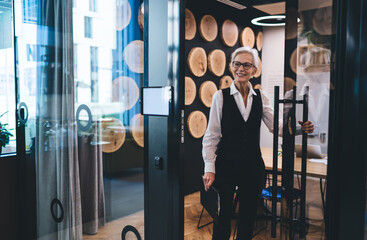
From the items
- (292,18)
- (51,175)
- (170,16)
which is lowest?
(51,175)

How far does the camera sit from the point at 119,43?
198 centimetres

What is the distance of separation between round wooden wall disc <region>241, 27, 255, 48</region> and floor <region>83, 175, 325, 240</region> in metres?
2.86

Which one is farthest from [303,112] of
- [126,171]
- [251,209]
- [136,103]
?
[251,209]

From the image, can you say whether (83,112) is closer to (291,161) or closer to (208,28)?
(291,161)

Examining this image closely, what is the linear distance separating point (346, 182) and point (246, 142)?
1286 mm

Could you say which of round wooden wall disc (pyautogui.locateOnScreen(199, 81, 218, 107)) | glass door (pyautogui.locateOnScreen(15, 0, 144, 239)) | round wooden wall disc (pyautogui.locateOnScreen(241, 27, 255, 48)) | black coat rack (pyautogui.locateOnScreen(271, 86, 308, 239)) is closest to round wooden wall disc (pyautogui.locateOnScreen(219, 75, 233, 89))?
round wooden wall disc (pyautogui.locateOnScreen(199, 81, 218, 107))

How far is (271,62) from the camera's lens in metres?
5.89

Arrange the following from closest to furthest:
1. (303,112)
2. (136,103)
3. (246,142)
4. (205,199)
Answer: (303,112) → (136,103) → (246,142) → (205,199)

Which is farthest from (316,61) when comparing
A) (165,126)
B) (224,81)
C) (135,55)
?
(224,81)

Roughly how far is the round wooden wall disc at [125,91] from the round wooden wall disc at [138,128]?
9cm

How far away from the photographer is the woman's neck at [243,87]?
2516 millimetres

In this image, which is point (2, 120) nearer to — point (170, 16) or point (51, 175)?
point (51, 175)

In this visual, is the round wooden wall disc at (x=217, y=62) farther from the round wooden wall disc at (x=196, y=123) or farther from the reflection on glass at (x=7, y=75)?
the reflection on glass at (x=7, y=75)

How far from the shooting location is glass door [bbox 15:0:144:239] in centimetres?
194
